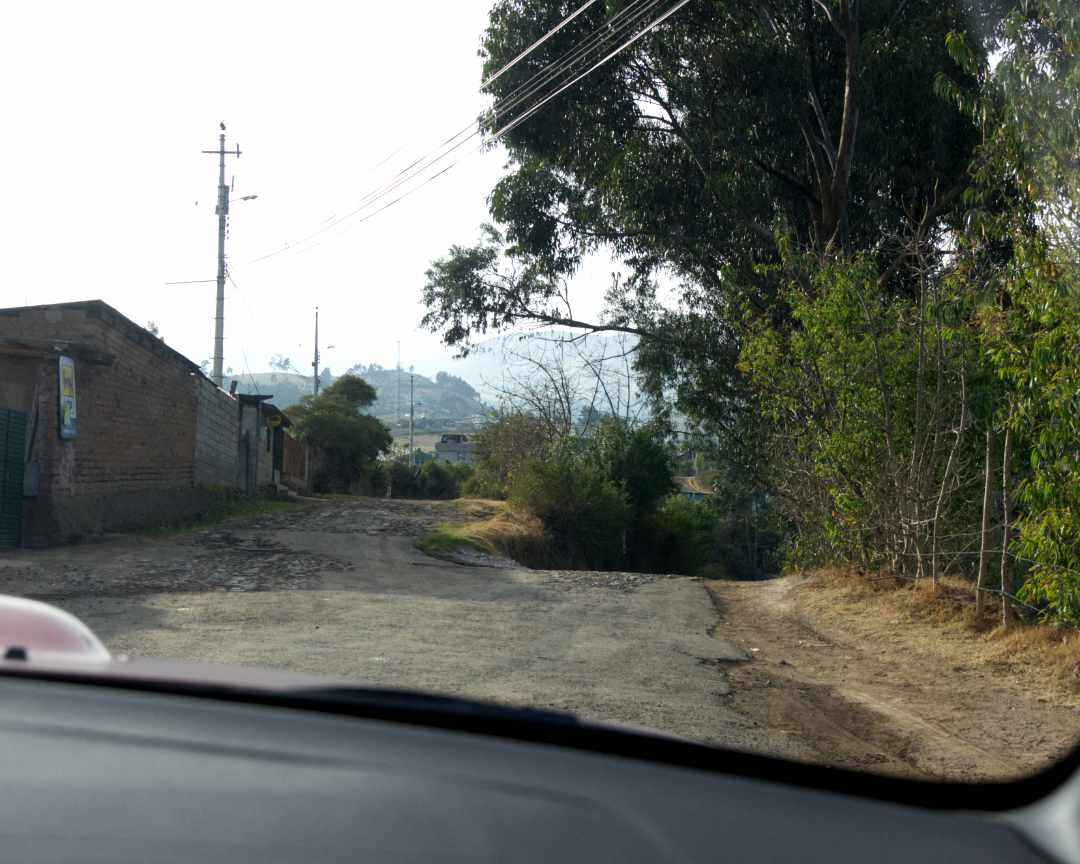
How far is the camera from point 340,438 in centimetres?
4628

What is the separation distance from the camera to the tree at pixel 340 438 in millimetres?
46406

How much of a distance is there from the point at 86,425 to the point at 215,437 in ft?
32.4

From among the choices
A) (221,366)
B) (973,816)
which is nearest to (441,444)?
(221,366)

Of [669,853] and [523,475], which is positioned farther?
[523,475]

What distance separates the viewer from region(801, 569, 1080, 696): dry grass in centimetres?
770

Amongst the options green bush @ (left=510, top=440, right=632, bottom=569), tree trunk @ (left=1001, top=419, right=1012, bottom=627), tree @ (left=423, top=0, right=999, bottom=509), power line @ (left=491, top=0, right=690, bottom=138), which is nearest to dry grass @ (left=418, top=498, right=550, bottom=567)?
green bush @ (left=510, top=440, right=632, bottom=569)

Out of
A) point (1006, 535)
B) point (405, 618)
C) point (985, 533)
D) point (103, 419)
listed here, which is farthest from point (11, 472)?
point (1006, 535)

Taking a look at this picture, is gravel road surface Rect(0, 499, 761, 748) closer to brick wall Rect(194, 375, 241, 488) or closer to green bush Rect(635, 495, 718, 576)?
brick wall Rect(194, 375, 241, 488)

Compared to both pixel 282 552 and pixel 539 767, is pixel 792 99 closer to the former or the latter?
pixel 282 552

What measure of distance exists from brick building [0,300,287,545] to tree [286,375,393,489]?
2437cm

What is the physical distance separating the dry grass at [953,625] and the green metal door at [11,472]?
1041cm

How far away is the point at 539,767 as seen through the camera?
1432mm

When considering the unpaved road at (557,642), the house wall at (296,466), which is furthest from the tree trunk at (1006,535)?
the house wall at (296,466)

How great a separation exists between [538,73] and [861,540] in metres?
12.2
